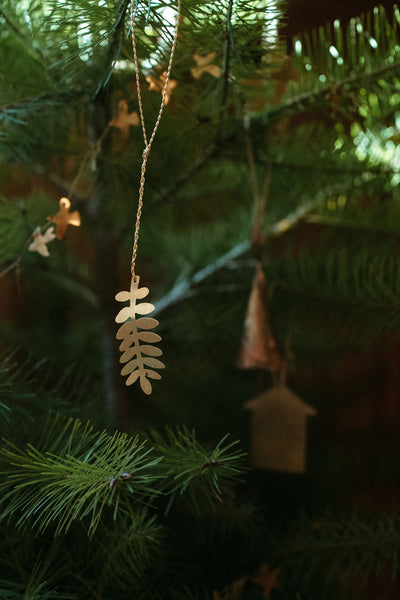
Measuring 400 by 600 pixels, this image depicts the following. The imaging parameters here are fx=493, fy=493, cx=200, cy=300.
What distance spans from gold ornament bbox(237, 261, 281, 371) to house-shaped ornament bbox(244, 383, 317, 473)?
0.06 m

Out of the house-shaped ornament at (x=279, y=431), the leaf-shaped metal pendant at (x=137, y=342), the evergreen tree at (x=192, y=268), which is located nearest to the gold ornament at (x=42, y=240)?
the evergreen tree at (x=192, y=268)

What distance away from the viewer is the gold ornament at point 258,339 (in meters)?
0.46

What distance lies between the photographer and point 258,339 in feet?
1.52

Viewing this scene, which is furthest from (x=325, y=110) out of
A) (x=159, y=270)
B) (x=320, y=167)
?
(x=159, y=270)

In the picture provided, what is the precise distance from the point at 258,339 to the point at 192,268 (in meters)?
0.21

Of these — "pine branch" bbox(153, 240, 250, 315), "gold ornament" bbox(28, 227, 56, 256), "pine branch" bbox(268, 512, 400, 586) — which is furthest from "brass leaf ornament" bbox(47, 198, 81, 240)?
"pine branch" bbox(268, 512, 400, 586)

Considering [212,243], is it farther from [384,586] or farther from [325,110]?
[384,586]

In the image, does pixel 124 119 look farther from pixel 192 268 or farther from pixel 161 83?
pixel 192 268

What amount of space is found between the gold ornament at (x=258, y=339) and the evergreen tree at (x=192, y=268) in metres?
0.04

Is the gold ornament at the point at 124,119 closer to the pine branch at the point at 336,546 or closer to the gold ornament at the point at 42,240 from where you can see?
the gold ornament at the point at 42,240

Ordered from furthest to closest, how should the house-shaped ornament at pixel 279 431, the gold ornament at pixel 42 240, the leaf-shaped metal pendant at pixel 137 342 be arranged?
the house-shaped ornament at pixel 279 431 < the gold ornament at pixel 42 240 < the leaf-shaped metal pendant at pixel 137 342

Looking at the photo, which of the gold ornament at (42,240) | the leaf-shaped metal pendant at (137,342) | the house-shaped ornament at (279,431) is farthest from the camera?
the house-shaped ornament at (279,431)

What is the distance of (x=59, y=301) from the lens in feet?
3.02

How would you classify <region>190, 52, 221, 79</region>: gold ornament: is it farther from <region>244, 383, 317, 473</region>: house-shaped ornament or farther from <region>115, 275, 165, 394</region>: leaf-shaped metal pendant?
<region>244, 383, 317, 473</region>: house-shaped ornament
